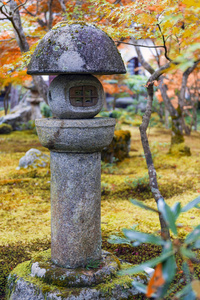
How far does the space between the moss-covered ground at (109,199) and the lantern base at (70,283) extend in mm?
548

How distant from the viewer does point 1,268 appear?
373cm

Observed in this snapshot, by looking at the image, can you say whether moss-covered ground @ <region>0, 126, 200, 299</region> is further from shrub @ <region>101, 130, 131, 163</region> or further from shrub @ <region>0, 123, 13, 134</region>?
shrub @ <region>0, 123, 13, 134</region>

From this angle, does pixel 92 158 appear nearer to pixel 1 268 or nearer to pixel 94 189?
pixel 94 189

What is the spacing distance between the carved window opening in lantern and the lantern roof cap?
28cm

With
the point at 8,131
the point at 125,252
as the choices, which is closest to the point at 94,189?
the point at 125,252

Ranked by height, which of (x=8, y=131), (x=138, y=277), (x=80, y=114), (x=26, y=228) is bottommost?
(x=8, y=131)

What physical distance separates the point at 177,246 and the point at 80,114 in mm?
2060

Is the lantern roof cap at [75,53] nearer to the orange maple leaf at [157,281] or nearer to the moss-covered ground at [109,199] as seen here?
the orange maple leaf at [157,281]

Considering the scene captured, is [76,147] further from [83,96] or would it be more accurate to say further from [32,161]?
[32,161]

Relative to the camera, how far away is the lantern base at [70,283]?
278cm

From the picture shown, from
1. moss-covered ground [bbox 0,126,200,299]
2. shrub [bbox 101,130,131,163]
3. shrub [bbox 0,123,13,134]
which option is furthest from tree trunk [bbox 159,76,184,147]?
shrub [bbox 0,123,13,134]

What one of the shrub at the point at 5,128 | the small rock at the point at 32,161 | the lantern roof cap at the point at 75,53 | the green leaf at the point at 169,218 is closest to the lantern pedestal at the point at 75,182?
the lantern roof cap at the point at 75,53

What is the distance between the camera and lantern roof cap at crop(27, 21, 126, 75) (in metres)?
2.69

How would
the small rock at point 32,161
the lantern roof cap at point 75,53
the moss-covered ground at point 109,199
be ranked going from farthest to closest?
the small rock at point 32,161 → the moss-covered ground at point 109,199 → the lantern roof cap at point 75,53
